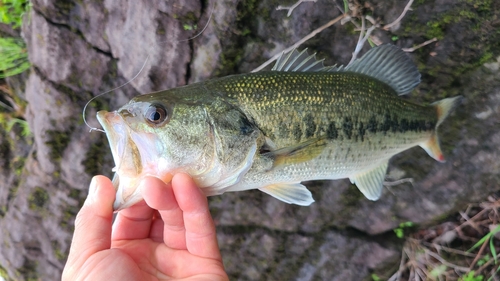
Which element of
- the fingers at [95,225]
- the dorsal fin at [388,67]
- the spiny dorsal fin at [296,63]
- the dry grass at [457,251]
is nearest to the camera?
the fingers at [95,225]

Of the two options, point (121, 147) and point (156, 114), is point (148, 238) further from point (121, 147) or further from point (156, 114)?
point (156, 114)

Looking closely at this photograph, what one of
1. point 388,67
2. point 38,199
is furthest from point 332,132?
point 38,199

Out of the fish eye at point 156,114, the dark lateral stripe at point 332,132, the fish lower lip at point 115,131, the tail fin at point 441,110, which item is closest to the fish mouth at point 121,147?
the fish lower lip at point 115,131

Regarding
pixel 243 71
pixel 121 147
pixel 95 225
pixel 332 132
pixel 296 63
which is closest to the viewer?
pixel 121 147

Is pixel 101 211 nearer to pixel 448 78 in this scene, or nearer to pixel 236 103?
pixel 236 103

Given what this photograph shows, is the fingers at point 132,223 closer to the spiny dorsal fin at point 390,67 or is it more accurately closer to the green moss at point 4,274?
the spiny dorsal fin at point 390,67

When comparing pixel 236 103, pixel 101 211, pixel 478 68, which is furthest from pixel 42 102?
pixel 478 68
